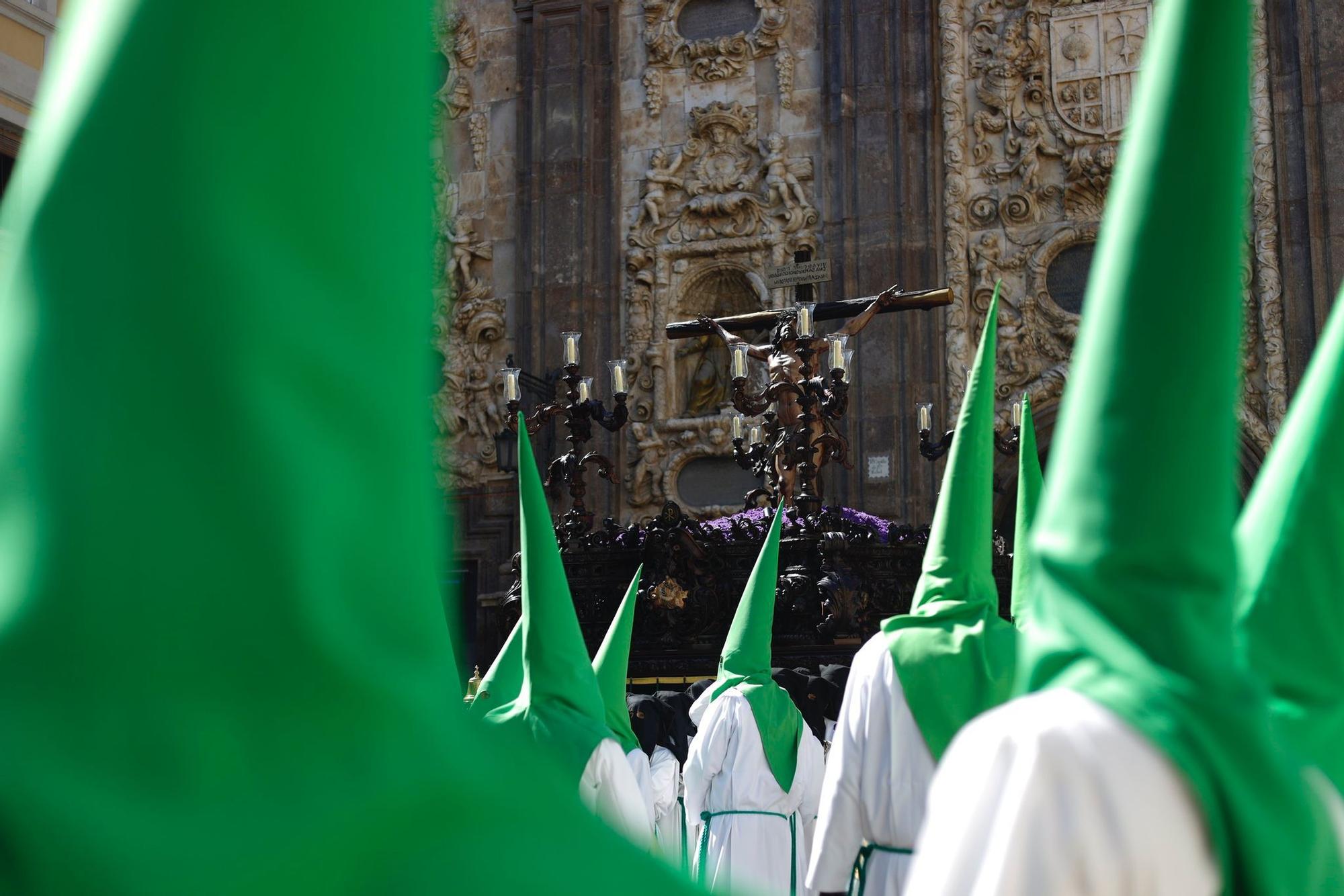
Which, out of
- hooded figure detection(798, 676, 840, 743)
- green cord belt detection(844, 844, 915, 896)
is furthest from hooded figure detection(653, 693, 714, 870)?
green cord belt detection(844, 844, 915, 896)

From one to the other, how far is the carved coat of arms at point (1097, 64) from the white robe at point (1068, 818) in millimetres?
14962

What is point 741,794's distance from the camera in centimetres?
669

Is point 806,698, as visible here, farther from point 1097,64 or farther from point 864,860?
point 1097,64

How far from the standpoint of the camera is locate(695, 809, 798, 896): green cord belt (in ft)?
22.2

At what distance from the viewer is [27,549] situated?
2.45ft

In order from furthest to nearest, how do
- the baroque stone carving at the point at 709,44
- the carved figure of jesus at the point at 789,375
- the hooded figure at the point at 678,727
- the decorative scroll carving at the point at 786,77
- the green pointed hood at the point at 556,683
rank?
the baroque stone carving at the point at 709,44 < the decorative scroll carving at the point at 786,77 < the carved figure of jesus at the point at 789,375 < the hooded figure at the point at 678,727 < the green pointed hood at the point at 556,683

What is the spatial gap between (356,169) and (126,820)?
14.1 inches

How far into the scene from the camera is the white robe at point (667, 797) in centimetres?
785

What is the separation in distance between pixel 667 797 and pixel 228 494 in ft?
24.7

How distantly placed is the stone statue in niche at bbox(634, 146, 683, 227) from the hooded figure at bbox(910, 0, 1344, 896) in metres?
15.4

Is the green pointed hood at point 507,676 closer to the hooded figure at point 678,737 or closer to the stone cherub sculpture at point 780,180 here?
the hooded figure at point 678,737

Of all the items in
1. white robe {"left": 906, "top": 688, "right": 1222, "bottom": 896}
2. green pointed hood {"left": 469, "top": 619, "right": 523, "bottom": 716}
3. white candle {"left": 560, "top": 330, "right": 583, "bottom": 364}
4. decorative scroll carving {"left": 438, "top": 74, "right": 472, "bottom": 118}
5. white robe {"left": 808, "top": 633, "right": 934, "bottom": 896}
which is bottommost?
white robe {"left": 808, "top": 633, "right": 934, "bottom": 896}

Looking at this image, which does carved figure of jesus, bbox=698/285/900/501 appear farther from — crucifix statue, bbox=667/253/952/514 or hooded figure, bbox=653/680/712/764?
hooded figure, bbox=653/680/712/764

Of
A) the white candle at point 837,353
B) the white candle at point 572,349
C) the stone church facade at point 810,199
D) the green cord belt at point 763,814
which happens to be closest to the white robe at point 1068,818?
the green cord belt at point 763,814
